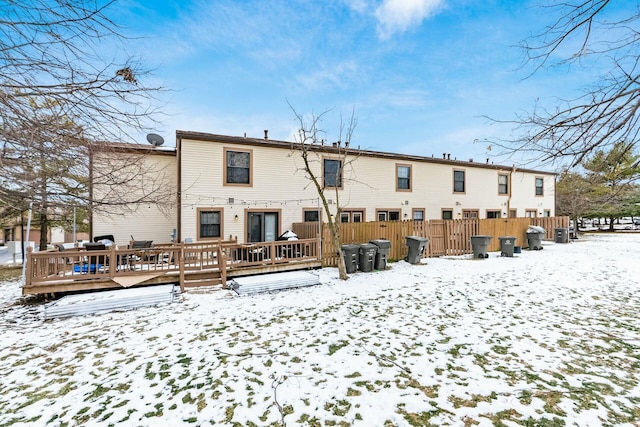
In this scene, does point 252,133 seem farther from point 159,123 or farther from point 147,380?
point 147,380

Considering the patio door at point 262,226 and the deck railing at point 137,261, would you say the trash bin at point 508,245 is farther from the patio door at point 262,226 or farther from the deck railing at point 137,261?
the patio door at point 262,226

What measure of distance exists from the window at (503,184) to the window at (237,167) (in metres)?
17.9

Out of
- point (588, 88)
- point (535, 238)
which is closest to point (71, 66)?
point (588, 88)

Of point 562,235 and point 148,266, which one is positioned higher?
point 562,235

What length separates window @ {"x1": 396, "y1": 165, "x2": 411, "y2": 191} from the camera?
15.6 meters

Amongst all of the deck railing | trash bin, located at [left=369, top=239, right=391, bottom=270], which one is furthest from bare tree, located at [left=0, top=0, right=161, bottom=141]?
trash bin, located at [left=369, top=239, right=391, bottom=270]

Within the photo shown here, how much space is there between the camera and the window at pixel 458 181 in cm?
1758

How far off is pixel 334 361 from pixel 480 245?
10866 mm

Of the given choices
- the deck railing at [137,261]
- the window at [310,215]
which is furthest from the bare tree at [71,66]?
the window at [310,215]

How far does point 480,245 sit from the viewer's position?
471 inches

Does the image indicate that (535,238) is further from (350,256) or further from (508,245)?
(350,256)

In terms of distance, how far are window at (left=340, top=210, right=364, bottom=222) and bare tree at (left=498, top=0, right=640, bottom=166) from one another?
35.4 ft

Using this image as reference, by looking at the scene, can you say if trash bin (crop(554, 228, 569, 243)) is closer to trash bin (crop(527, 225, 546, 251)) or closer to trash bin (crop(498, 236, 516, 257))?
trash bin (crop(527, 225, 546, 251))

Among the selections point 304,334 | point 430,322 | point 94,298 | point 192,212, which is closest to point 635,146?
point 430,322
